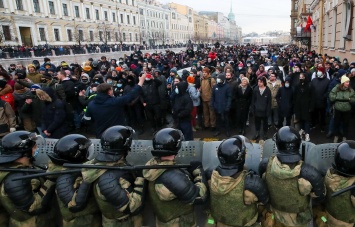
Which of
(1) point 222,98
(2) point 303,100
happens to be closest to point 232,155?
(2) point 303,100

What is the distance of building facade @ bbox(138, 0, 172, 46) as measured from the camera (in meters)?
77.1

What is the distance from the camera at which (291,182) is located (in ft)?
8.13

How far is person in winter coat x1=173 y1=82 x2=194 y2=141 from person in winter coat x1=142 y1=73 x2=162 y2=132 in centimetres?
113

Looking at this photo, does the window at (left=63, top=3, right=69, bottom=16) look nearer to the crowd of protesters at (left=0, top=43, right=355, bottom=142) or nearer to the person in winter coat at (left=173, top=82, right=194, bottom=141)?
the crowd of protesters at (left=0, top=43, right=355, bottom=142)

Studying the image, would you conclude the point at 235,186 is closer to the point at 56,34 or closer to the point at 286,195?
the point at 286,195

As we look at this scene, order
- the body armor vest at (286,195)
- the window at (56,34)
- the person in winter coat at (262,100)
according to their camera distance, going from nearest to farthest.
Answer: the body armor vest at (286,195)
the person in winter coat at (262,100)
the window at (56,34)

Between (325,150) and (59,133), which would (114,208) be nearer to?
(325,150)

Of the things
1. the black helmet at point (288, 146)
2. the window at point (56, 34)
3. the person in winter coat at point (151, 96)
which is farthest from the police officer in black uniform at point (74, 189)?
the window at point (56, 34)

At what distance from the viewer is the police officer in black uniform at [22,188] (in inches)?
105

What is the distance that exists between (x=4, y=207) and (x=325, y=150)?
347 centimetres

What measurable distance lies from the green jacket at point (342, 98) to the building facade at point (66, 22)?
4142 centimetres

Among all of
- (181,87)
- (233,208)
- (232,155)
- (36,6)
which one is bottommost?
(233,208)

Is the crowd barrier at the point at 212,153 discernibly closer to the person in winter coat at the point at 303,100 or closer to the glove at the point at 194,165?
the glove at the point at 194,165

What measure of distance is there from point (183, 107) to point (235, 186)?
4.12 meters
